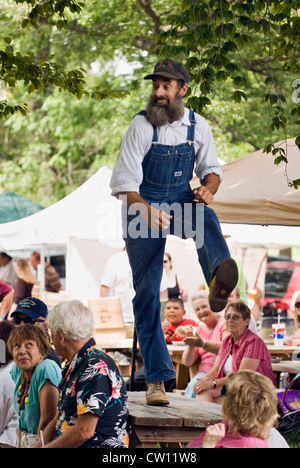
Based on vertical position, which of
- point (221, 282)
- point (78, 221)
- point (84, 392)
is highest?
point (78, 221)

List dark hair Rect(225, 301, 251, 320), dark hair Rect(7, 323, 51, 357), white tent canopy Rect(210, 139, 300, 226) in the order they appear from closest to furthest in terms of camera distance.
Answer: dark hair Rect(7, 323, 51, 357) → dark hair Rect(225, 301, 251, 320) → white tent canopy Rect(210, 139, 300, 226)

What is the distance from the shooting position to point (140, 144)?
14.0ft

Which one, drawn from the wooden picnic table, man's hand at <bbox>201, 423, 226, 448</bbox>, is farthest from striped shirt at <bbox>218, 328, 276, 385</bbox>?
man's hand at <bbox>201, 423, 226, 448</bbox>

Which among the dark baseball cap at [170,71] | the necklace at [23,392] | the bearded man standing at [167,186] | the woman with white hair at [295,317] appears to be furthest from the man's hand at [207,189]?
the woman with white hair at [295,317]

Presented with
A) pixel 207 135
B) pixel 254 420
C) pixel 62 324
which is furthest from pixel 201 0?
pixel 254 420

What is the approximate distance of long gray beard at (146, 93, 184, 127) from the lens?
14.0 ft

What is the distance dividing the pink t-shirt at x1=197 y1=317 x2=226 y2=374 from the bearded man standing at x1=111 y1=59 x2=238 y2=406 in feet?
11.4

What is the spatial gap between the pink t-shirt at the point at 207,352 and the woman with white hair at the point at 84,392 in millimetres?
3443

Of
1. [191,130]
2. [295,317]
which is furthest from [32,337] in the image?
[295,317]

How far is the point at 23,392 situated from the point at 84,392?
96 cm

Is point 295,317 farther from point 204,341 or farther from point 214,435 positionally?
point 214,435

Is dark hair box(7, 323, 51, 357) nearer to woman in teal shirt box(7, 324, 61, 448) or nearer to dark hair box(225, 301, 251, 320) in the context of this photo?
woman in teal shirt box(7, 324, 61, 448)
